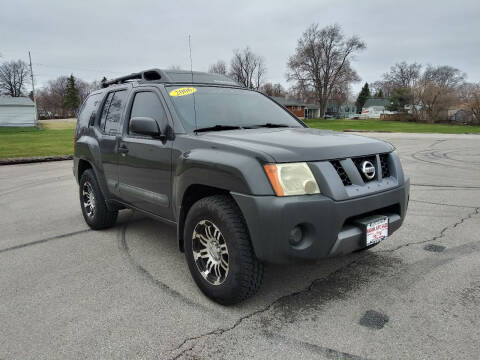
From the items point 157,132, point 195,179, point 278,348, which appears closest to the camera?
point 278,348

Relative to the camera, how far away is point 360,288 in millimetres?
3232

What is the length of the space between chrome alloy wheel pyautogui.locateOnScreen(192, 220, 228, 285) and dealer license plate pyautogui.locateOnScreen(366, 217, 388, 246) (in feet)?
3.60

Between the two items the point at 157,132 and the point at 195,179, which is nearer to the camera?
the point at 195,179

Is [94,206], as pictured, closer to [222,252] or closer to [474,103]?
[222,252]

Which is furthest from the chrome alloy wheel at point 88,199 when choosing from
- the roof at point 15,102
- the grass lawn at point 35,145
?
the roof at point 15,102

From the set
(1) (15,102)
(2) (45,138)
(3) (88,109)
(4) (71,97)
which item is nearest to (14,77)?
(4) (71,97)

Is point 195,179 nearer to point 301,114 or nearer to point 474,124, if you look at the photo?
point 474,124

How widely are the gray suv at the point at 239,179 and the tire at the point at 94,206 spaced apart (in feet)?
1.81

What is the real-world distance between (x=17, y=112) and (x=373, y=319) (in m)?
51.2

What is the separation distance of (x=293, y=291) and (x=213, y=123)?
1.69 metres

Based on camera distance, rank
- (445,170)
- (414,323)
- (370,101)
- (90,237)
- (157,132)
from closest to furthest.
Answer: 1. (414,323)
2. (157,132)
3. (90,237)
4. (445,170)
5. (370,101)

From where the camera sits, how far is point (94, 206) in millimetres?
4973

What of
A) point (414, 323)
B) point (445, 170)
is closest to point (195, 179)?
point (414, 323)

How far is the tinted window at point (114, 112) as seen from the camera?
4328 millimetres
